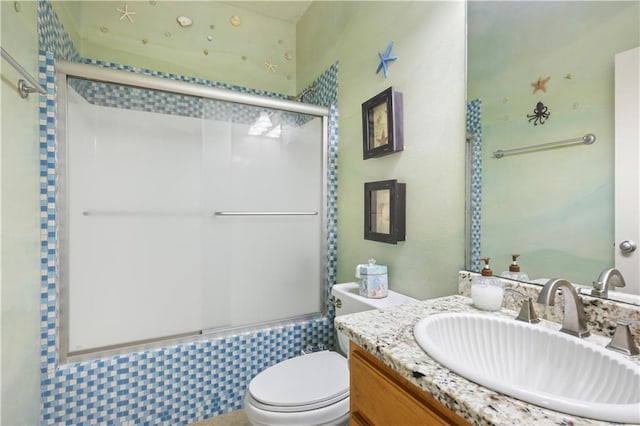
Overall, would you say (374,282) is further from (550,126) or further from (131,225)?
(131,225)

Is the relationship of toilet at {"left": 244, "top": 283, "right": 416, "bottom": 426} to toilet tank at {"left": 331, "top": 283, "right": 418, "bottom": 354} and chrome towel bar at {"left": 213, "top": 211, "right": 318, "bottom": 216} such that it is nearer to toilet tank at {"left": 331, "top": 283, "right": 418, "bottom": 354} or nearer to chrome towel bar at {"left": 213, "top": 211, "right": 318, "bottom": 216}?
toilet tank at {"left": 331, "top": 283, "right": 418, "bottom": 354}

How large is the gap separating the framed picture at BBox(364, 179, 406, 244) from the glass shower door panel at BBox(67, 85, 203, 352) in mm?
975

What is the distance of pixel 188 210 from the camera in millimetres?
1812

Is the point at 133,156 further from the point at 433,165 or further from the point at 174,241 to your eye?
the point at 433,165

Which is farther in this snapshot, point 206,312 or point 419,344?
point 206,312

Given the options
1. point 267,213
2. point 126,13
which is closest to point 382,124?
point 267,213

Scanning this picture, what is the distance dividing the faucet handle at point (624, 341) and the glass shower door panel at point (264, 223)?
1470mm

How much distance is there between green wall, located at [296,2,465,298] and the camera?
118 cm

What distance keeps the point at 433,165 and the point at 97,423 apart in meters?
1.87

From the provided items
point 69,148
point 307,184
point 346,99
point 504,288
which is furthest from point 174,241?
point 504,288

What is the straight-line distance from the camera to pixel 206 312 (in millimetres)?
1749

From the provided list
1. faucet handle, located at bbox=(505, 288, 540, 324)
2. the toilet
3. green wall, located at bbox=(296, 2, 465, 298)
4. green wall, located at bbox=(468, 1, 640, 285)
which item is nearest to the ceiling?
green wall, located at bbox=(296, 2, 465, 298)

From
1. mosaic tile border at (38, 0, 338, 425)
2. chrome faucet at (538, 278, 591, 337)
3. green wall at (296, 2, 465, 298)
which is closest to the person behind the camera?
chrome faucet at (538, 278, 591, 337)

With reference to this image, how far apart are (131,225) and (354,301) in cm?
127
